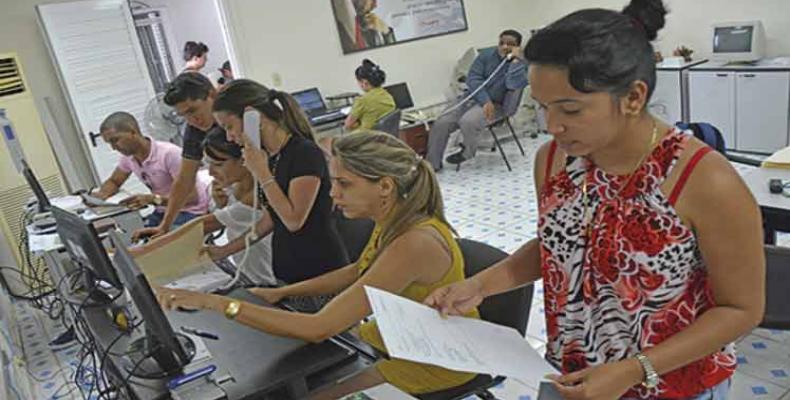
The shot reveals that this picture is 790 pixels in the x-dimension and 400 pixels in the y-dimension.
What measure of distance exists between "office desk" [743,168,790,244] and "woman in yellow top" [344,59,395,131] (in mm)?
3004

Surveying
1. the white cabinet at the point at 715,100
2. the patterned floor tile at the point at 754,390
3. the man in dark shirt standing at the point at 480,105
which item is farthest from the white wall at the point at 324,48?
the patterned floor tile at the point at 754,390

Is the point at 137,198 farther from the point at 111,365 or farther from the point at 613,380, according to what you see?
the point at 613,380

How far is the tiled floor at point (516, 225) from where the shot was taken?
212 cm

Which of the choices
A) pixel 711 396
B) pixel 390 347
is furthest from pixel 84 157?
pixel 711 396

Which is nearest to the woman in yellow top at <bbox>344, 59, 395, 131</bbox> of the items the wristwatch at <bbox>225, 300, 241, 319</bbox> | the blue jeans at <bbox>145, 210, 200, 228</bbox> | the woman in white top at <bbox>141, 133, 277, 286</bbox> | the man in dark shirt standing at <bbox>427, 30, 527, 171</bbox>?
the man in dark shirt standing at <bbox>427, 30, 527, 171</bbox>

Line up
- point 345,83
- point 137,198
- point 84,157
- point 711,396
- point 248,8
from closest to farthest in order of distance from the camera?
point 711,396
point 137,198
point 84,157
point 248,8
point 345,83

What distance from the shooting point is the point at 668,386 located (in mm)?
949

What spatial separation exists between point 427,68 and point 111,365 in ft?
16.3

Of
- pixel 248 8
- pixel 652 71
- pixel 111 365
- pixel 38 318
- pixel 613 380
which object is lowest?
pixel 38 318

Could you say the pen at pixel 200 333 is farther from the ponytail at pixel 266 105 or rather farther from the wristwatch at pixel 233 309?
the ponytail at pixel 266 105

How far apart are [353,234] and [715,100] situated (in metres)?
3.91

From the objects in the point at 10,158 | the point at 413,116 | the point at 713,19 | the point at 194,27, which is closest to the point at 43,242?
the point at 10,158

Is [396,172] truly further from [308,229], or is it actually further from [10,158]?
[10,158]

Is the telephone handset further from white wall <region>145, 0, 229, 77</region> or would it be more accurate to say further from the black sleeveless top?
white wall <region>145, 0, 229, 77</region>
